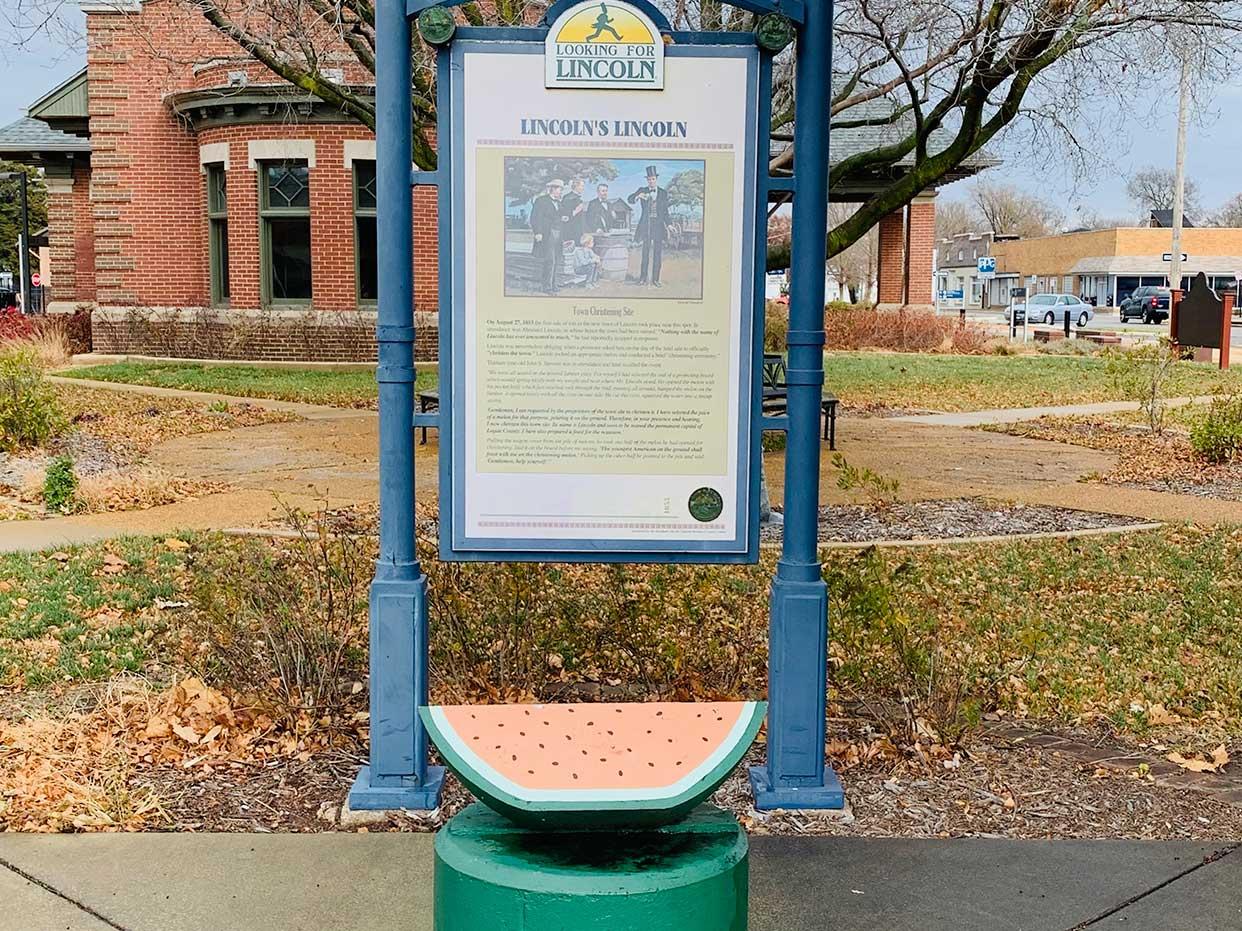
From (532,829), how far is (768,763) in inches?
82.6

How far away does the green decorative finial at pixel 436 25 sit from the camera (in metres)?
4.00

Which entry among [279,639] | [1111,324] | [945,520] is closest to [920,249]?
[945,520]

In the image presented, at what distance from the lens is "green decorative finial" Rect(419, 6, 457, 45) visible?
13.1 feet

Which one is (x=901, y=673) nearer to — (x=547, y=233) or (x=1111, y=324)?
(x=547, y=233)

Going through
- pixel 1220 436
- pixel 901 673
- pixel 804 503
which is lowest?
Result: pixel 901 673

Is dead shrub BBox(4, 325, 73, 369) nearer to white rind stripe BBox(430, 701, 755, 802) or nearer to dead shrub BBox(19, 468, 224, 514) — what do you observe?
dead shrub BBox(19, 468, 224, 514)

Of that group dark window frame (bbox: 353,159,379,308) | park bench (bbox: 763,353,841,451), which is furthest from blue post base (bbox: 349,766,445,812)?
dark window frame (bbox: 353,159,379,308)

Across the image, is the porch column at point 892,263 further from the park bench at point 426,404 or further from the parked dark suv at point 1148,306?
the parked dark suv at point 1148,306

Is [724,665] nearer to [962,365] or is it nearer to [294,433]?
[294,433]

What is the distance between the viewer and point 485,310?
4.18 meters

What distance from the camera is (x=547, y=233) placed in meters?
4.18

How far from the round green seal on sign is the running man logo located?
1241mm

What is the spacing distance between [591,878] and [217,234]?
23586 millimetres

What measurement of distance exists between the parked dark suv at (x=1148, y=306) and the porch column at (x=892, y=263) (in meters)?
34.9
